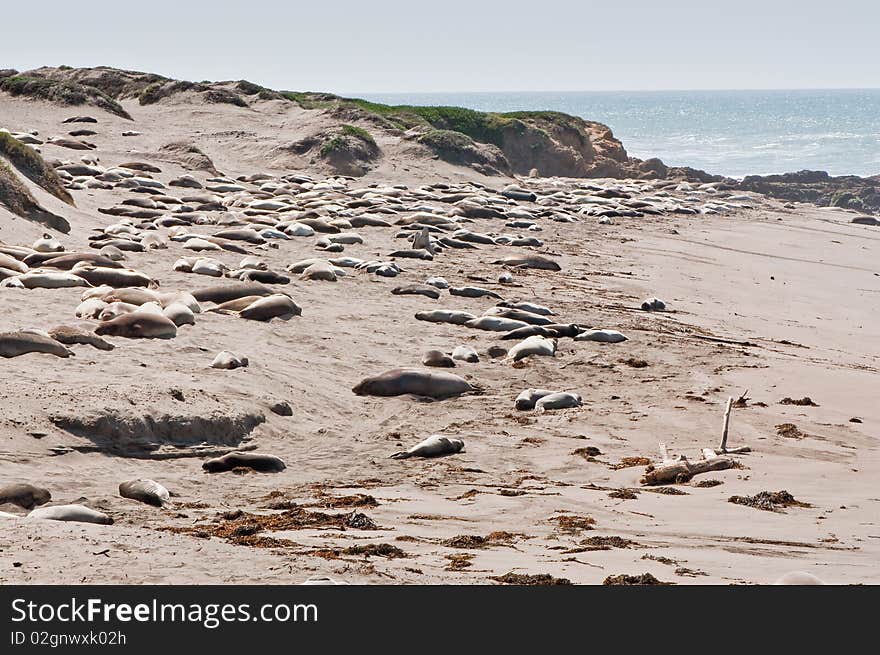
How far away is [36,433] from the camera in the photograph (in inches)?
248

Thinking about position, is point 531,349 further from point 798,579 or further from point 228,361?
point 798,579

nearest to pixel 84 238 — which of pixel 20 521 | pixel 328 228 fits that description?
pixel 328 228

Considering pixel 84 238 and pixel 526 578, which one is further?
pixel 84 238

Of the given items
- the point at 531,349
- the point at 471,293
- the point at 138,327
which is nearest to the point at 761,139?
the point at 471,293

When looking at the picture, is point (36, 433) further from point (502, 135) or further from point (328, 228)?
point (502, 135)

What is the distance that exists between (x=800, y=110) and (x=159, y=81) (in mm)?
110892

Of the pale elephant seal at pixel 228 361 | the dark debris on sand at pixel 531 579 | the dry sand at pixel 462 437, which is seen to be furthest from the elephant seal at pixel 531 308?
the dark debris on sand at pixel 531 579

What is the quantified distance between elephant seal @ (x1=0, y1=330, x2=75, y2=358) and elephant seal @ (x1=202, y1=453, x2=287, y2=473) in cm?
194

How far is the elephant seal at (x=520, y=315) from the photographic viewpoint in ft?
36.9

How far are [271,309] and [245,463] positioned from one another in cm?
395

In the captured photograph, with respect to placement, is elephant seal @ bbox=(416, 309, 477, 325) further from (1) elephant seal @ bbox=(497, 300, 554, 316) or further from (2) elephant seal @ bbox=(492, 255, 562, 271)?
(2) elephant seal @ bbox=(492, 255, 562, 271)

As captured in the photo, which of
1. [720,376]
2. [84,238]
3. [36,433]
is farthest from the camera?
[84,238]

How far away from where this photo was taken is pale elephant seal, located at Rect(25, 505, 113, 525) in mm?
4801

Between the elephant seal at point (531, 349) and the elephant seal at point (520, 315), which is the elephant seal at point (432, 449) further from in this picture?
the elephant seal at point (520, 315)
